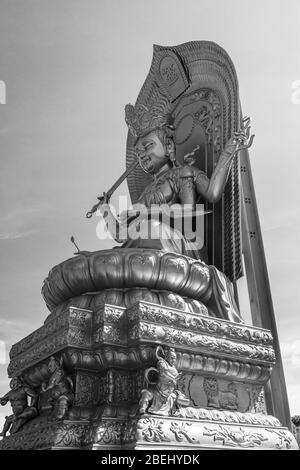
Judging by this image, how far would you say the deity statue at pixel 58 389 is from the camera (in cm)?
267

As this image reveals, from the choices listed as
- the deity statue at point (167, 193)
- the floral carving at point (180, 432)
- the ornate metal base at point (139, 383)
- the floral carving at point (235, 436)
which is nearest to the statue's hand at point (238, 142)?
the deity statue at point (167, 193)

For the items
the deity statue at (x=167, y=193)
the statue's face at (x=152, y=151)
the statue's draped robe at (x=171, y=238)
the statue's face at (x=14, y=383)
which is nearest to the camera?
the statue's face at (x=14, y=383)

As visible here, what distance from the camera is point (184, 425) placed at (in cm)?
265

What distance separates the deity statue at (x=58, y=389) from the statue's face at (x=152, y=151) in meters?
2.38

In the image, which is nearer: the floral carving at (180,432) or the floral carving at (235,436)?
the floral carving at (180,432)

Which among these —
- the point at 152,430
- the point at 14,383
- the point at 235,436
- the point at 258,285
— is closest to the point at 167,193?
the point at 258,285

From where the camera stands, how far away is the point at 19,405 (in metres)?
3.24

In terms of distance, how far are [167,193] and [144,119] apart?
0.81 metres

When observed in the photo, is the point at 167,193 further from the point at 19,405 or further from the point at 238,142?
the point at 19,405

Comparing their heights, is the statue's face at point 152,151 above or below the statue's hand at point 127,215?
above

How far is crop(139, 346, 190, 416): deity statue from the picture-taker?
8.55 feet

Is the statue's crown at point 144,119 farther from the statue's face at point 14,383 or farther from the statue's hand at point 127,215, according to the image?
the statue's face at point 14,383

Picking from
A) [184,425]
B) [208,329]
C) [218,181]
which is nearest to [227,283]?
[208,329]

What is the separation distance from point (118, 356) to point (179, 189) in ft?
6.41
